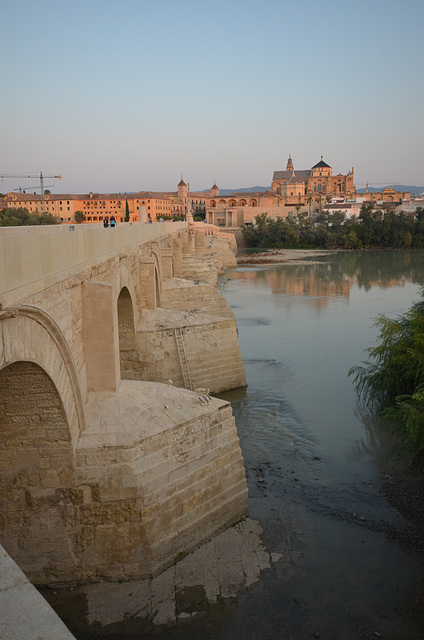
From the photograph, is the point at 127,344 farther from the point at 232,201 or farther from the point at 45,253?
the point at 232,201

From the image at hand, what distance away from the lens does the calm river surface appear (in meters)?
5.62

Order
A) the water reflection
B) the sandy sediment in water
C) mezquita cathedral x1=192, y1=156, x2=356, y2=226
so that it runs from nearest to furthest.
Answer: the water reflection
the sandy sediment in water
mezquita cathedral x1=192, y1=156, x2=356, y2=226

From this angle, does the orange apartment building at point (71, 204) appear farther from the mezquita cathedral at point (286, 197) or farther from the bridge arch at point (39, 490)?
the bridge arch at point (39, 490)

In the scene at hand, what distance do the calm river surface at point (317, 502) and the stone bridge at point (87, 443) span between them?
976mm

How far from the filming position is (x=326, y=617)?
5664 mm

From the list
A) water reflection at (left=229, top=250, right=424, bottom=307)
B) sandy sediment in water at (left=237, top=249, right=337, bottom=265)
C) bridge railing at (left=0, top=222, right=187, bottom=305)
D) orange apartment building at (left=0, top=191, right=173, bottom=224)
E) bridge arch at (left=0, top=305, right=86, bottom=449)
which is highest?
orange apartment building at (left=0, top=191, right=173, bottom=224)

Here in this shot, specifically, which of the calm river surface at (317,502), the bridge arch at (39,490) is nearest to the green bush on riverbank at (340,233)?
the calm river surface at (317,502)

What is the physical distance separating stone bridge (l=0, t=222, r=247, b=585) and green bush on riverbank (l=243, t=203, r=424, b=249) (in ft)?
172

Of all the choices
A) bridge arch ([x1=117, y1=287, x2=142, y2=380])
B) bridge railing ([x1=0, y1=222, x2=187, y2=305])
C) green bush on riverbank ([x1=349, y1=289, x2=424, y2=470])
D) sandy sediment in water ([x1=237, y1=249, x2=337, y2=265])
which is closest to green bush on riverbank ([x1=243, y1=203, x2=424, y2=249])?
sandy sediment in water ([x1=237, y1=249, x2=337, y2=265])

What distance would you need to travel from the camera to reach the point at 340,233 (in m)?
58.7

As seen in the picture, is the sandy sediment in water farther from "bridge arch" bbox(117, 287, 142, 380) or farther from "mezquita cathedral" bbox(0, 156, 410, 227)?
"bridge arch" bbox(117, 287, 142, 380)

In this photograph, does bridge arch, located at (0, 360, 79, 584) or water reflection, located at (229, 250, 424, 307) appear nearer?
bridge arch, located at (0, 360, 79, 584)

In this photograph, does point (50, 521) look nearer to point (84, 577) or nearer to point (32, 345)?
point (84, 577)

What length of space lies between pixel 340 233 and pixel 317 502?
53.7m
